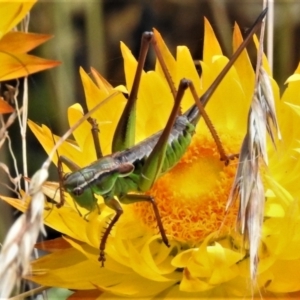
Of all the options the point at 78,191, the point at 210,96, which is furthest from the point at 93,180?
the point at 210,96

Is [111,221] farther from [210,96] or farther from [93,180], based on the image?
[210,96]

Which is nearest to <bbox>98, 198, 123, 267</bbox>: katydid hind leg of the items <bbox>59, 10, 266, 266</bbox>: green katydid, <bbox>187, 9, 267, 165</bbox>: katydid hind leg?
<bbox>59, 10, 266, 266</bbox>: green katydid

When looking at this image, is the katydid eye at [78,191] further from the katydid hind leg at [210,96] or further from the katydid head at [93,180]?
the katydid hind leg at [210,96]

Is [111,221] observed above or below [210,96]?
below

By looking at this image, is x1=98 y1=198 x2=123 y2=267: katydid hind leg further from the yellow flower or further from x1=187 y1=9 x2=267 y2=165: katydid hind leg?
x1=187 y1=9 x2=267 y2=165: katydid hind leg

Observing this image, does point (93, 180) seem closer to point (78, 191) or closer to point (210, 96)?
point (78, 191)

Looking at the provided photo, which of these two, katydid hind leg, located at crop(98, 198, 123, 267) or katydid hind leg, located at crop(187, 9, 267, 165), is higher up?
katydid hind leg, located at crop(187, 9, 267, 165)
